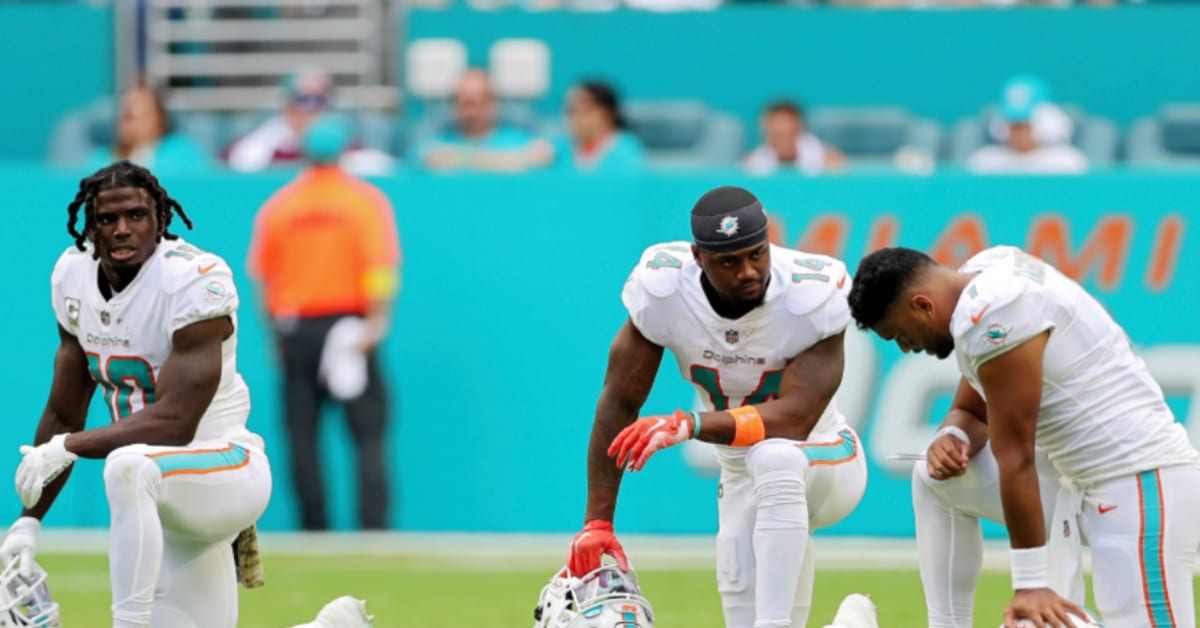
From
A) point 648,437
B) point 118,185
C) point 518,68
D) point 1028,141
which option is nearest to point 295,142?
point 518,68

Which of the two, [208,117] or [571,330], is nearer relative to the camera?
[571,330]

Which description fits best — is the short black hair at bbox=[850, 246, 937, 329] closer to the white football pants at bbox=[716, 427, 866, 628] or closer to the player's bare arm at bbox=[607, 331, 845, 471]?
the player's bare arm at bbox=[607, 331, 845, 471]

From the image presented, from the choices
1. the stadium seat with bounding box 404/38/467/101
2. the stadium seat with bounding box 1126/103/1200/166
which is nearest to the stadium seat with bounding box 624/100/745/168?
the stadium seat with bounding box 404/38/467/101

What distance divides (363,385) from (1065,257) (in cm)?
348

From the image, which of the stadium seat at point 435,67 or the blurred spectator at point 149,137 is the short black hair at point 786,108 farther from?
the blurred spectator at point 149,137

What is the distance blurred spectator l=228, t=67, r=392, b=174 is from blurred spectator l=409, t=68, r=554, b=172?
339mm

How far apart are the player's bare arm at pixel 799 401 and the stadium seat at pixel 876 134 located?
6.12m

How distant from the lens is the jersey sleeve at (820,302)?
5.35 m

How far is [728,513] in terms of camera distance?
217 inches

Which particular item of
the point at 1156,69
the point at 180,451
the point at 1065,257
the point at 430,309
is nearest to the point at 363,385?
the point at 430,309

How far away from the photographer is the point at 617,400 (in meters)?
5.50

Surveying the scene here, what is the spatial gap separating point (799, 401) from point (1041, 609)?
0.90 metres

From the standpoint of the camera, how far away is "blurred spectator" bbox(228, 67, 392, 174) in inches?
405

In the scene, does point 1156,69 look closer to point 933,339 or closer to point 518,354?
point 518,354
